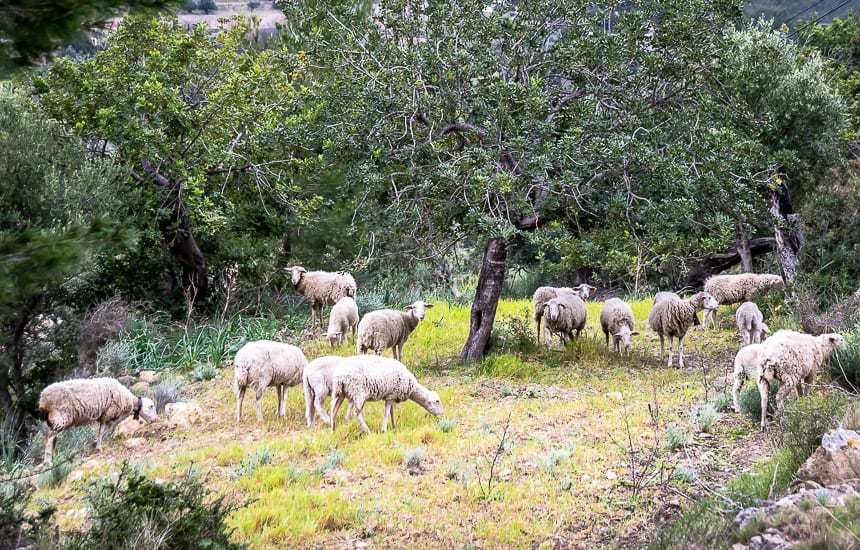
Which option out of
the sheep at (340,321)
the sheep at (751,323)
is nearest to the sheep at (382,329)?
the sheep at (340,321)

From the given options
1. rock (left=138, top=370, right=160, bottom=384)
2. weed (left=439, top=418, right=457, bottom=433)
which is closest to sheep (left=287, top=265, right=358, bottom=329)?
rock (left=138, top=370, right=160, bottom=384)

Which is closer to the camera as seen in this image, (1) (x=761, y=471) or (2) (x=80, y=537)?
(2) (x=80, y=537)

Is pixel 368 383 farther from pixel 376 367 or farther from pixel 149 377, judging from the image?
pixel 149 377

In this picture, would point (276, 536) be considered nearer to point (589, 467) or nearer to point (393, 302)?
point (589, 467)

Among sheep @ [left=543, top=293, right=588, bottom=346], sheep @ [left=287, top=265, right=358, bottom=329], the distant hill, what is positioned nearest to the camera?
sheep @ [left=543, top=293, right=588, bottom=346]

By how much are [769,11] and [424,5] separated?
28.7 m

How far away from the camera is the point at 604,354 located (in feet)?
43.3

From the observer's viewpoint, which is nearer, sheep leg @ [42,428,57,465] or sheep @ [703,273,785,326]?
sheep leg @ [42,428,57,465]

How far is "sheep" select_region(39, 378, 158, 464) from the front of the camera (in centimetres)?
914

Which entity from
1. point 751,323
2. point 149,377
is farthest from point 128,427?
point 751,323

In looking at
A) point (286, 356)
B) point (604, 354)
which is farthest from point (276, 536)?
point (604, 354)

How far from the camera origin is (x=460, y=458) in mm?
7812

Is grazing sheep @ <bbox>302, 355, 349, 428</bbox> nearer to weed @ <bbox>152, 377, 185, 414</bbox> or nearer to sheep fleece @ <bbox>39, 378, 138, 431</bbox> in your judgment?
sheep fleece @ <bbox>39, 378, 138, 431</bbox>

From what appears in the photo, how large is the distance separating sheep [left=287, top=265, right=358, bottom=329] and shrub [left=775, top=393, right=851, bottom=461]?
35.4ft
